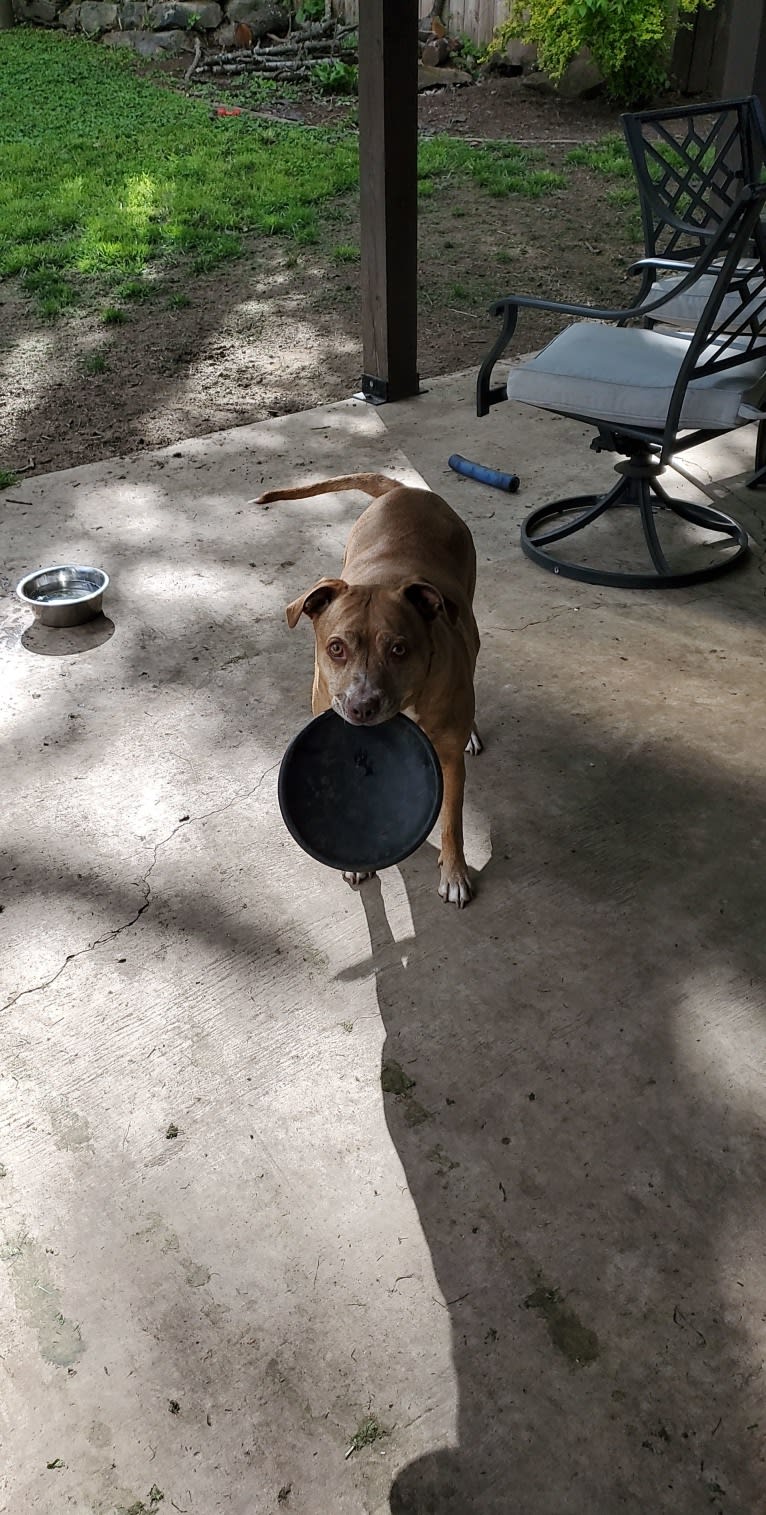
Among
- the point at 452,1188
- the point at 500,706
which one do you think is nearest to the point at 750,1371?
the point at 452,1188

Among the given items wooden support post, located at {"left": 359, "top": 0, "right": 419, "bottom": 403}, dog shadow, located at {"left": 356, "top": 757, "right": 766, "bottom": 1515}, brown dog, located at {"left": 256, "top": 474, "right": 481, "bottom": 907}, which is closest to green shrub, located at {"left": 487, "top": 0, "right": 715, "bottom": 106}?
wooden support post, located at {"left": 359, "top": 0, "right": 419, "bottom": 403}

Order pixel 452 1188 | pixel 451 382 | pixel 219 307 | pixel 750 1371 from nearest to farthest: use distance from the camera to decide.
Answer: pixel 750 1371, pixel 452 1188, pixel 451 382, pixel 219 307

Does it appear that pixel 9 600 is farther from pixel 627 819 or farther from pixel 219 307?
pixel 219 307

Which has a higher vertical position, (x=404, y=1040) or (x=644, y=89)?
(x=644, y=89)

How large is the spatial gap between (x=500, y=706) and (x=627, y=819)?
2.22 feet

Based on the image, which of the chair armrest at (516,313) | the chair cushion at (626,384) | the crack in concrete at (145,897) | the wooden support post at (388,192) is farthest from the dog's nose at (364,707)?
the wooden support post at (388,192)

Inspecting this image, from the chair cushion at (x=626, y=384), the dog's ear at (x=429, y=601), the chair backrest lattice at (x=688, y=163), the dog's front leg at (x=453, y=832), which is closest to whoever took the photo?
the dog's ear at (x=429, y=601)

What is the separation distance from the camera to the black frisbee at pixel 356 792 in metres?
2.68

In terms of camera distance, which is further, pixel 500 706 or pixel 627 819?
pixel 500 706

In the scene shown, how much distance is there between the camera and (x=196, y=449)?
5.78 m

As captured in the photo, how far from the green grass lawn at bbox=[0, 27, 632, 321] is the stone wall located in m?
Answer: 1.48

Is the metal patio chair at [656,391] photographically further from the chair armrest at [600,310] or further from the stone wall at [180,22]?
the stone wall at [180,22]

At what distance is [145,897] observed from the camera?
10.1 ft

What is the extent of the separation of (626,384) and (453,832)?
211 centimetres
